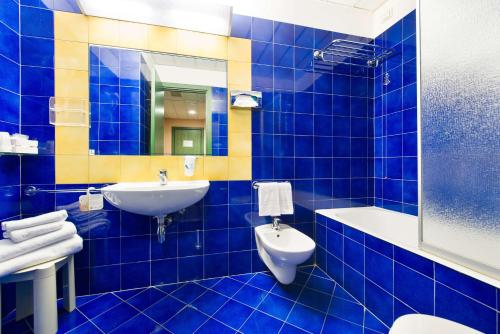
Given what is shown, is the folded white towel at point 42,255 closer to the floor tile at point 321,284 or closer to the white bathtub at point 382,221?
the floor tile at point 321,284

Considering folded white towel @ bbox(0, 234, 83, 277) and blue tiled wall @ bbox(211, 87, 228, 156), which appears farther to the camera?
blue tiled wall @ bbox(211, 87, 228, 156)

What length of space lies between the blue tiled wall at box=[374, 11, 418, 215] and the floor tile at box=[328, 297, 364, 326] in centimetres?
104

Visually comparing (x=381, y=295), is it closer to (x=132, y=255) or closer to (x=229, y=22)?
(x=132, y=255)

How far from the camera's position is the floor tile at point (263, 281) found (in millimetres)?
1668

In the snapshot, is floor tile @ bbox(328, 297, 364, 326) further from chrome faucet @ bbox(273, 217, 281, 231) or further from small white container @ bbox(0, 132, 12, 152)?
small white container @ bbox(0, 132, 12, 152)

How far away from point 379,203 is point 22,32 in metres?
3.25

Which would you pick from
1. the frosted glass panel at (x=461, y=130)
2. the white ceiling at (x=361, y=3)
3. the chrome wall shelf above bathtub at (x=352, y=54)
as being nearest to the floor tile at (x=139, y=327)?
the frosted glass panel at (x=461, y=130)

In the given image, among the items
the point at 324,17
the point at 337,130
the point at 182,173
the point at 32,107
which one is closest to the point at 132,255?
the point at 182,173

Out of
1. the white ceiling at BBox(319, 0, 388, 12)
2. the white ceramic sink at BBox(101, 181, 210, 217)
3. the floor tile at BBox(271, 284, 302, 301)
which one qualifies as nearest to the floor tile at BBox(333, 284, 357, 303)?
→ the floor tile at BBox(271, 284, 302, 301)

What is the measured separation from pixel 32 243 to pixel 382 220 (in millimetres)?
2658

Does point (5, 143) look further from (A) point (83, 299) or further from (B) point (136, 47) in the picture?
(A) point (83, 299)

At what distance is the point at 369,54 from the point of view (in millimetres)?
2127

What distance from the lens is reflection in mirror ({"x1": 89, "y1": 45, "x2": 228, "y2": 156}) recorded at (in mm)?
1573

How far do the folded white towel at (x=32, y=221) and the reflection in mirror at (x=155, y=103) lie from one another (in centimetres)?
49
